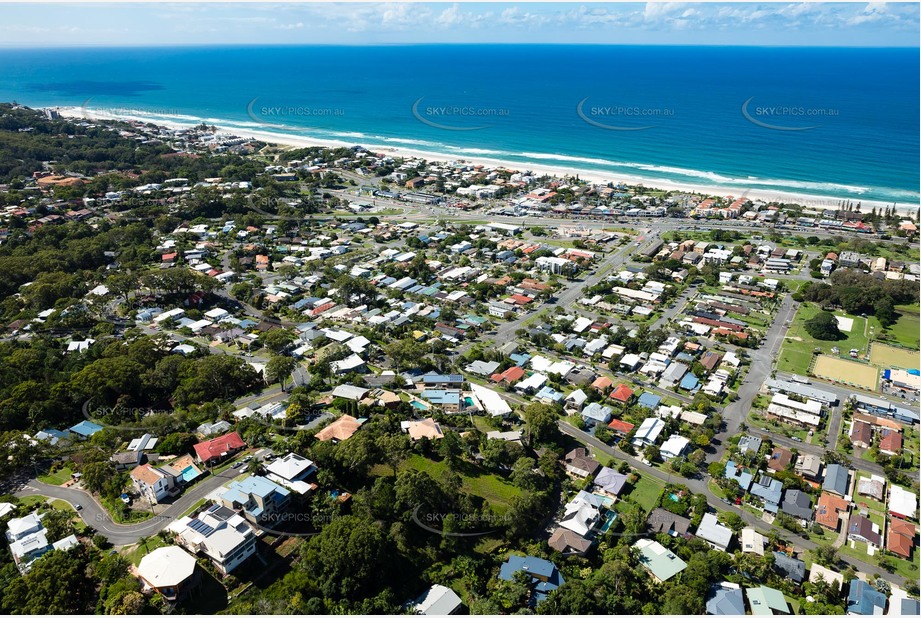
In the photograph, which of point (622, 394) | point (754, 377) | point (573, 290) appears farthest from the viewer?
point (573, 290)

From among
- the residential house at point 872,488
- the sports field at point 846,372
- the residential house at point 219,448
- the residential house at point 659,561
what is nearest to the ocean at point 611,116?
the sports field at point 846,372

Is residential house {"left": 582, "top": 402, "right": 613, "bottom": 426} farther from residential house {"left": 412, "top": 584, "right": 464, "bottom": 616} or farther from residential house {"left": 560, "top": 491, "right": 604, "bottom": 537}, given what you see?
residential house {"left": 412, "top": 584, "right": 464, "bottom": 616}

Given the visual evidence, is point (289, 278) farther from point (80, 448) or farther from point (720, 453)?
point (720, 453)

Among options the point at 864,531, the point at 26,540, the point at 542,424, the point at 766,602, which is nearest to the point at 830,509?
the point at 864,531

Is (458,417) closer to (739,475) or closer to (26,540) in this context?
(739,475)

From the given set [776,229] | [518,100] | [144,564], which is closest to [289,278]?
[144,564]

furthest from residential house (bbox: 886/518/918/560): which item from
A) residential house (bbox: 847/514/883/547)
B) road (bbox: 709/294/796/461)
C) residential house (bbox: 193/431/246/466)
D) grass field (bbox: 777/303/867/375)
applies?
residential house (bbox: 193/431/246/466)

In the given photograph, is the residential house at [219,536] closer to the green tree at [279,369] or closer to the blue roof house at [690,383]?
the green tree at [279,369]
